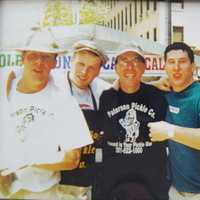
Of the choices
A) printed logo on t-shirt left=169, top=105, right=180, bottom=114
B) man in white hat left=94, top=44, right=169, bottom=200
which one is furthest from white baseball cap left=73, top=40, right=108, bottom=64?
printed logo on t-shirt left=169, top=105, right=180, bottom=114

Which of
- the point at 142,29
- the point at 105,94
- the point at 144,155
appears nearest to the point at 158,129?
the point at 144,155

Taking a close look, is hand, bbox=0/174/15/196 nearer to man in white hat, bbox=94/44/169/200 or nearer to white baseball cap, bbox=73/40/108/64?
man in white hat, bbox=94/44/169/200

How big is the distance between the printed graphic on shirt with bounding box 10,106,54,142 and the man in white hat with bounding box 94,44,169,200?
61 cm

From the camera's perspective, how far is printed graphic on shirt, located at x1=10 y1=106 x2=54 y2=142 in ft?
13.6

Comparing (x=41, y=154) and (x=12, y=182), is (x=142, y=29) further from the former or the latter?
(x=12, y=182)

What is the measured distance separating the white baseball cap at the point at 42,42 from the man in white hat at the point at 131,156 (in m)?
0.81

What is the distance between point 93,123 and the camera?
4.12 meters

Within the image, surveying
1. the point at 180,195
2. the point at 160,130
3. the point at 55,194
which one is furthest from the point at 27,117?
the point at 180,195

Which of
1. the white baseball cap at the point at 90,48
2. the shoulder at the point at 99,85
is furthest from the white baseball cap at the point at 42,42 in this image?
the shoulder at the point at 99,85

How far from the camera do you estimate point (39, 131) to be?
4145mm

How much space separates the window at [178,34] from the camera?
13.9 feet

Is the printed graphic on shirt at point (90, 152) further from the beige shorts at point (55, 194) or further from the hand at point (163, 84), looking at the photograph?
the hand at point (163, 84)

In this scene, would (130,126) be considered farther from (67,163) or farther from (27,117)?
(27,117)

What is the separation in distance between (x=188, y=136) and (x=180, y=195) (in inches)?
24.5
